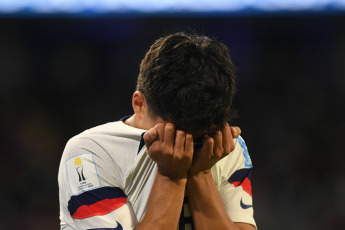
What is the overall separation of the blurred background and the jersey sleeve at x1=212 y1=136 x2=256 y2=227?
253 cm

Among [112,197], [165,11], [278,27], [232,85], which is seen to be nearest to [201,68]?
[232,85]

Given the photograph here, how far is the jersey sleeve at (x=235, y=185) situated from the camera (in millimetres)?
1501

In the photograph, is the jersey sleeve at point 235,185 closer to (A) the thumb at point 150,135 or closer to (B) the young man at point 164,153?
(B) the young man at point 164,153

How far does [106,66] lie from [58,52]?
0.42 meters

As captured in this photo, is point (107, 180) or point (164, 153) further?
point (107, 180)

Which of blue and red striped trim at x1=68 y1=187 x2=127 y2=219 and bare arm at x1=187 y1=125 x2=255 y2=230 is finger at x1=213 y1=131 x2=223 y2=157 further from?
blue and red striped trim at x1=68 y1=187 x2=127 y2=219

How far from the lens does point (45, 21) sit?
4.04 metres

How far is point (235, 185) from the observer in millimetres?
1529

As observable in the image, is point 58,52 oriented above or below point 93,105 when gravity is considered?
above

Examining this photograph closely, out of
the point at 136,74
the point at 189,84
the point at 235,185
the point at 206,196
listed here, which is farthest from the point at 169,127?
the point at 136,74

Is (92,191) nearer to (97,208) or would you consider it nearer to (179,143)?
(97,208)

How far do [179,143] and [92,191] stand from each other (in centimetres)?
29

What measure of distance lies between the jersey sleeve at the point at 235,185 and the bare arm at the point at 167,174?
0.58 feet

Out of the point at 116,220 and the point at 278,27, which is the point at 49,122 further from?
the point at 116,220
